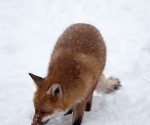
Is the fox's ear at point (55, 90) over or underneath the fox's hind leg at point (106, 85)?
underneath

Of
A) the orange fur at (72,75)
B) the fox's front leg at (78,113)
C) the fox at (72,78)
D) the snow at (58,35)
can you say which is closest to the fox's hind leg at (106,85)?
the fox at (72,78)

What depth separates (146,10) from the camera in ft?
33.7

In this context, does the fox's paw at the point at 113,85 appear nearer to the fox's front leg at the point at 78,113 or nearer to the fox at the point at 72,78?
the fox at the point at 72,78

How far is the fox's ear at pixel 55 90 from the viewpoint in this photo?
4054 millimetres

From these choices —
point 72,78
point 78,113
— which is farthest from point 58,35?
point 72,78

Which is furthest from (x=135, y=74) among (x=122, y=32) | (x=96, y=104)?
(x=122, y=32)

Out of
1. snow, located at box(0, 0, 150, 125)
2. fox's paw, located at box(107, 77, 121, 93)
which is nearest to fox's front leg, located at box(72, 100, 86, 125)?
snow, located at box(0, 0, 150, 125)

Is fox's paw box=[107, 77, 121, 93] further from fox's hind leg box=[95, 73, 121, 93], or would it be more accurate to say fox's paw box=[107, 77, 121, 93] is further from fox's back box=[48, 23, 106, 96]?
fox's back box=[48, 23, 106, 96]

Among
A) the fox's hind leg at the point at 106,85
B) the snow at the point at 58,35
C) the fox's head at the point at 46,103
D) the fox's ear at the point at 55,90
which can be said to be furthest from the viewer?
the fox's hind leg at the point at 106,85

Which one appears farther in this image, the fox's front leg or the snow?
the snow

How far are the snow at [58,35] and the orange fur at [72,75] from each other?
2.30 feet

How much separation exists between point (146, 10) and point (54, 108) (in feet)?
24.0

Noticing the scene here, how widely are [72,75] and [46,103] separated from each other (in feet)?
2.29

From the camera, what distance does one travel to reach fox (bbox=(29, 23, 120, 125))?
13.8 ft
